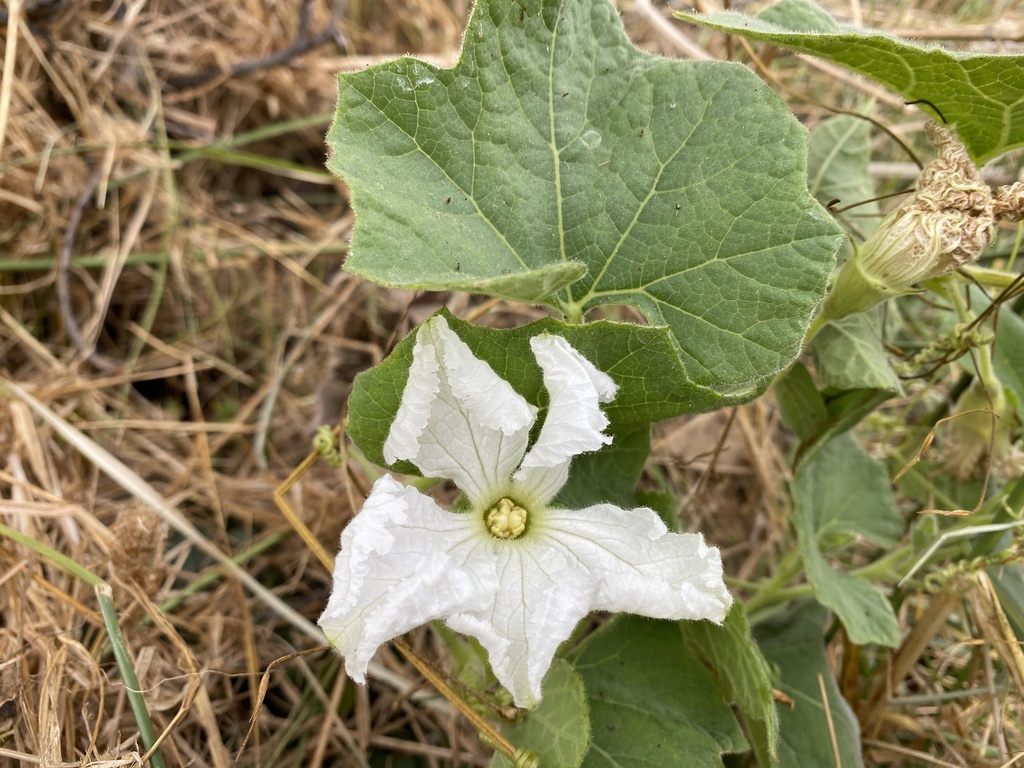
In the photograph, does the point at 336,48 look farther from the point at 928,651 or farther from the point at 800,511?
the point at 928,651

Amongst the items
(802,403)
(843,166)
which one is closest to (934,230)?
(802,403)

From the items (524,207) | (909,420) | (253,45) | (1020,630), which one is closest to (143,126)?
(253,45)

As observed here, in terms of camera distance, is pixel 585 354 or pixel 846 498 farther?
pixel 846 498

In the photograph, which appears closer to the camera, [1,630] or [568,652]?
[568,652]

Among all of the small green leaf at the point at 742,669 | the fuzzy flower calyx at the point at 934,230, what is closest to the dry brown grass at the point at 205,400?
the small green leaf at the point at 742,669

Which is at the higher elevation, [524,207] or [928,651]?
[524,207]

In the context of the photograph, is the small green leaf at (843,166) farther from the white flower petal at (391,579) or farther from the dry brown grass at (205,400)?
the white flower petal at (391,579)

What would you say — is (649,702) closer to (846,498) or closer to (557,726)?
(557,726)
